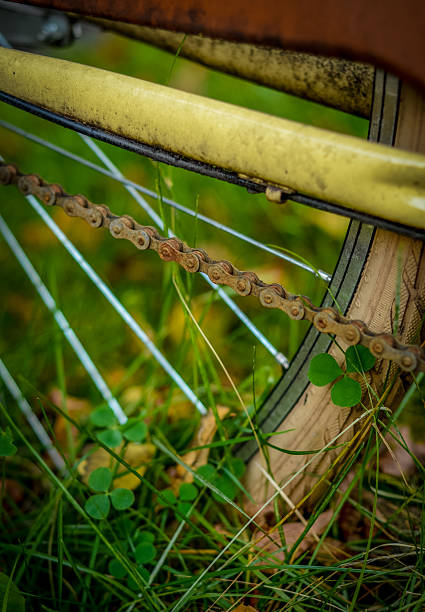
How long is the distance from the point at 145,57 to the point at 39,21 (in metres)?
1.15

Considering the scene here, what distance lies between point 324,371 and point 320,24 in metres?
0.46

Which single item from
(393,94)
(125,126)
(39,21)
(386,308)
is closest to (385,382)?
(386,308)

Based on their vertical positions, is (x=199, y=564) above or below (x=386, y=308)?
below

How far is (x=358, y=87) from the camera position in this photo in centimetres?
80

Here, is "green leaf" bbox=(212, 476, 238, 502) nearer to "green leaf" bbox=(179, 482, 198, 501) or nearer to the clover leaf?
"green leaf" bbox=(179, 482, 198, 501)

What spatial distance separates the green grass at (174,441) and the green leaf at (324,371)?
75 mm

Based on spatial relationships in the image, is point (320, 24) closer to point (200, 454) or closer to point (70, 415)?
point (200, 454)

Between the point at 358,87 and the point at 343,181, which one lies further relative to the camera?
the point at 358,87

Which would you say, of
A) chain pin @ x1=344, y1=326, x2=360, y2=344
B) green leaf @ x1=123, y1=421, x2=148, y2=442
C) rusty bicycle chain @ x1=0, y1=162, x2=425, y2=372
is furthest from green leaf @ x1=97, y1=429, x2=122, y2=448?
chain pin @ x1=344, y1=326, x2=360, y2=344

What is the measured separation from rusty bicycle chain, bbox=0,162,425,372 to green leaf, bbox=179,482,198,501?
36cm

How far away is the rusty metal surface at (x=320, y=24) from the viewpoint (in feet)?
1.67

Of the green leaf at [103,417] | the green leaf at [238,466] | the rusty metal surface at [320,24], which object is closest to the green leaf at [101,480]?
the green leaf at [103,417]

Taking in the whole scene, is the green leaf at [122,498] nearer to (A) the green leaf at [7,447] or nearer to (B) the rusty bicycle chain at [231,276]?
(A) the green leaf at [7,447]

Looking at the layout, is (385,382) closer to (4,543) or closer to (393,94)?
(393,94)
